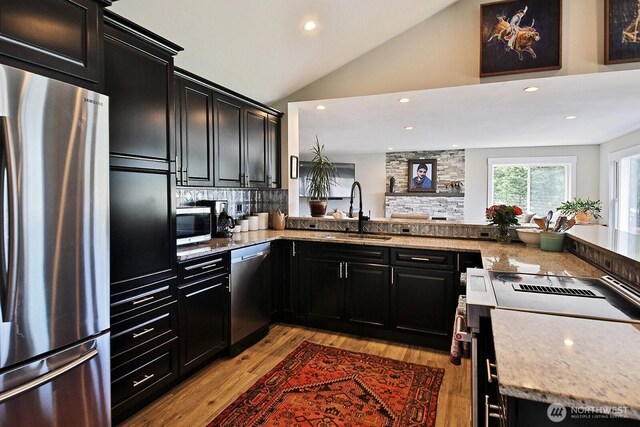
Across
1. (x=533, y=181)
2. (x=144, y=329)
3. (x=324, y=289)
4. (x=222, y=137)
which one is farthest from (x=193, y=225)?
(x=533, y=181)

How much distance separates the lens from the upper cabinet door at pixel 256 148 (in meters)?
3.57

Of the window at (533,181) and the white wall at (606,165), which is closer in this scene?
the white wall at (606,165)

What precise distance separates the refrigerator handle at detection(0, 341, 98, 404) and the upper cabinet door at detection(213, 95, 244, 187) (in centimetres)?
184

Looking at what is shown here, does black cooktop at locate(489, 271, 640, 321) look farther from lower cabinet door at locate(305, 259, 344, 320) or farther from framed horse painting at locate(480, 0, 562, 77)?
framed horse painting at locate(480, 0, 562, 77)

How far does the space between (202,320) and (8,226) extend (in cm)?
151

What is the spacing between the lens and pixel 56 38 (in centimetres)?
141

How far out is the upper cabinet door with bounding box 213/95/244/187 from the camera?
3.12m

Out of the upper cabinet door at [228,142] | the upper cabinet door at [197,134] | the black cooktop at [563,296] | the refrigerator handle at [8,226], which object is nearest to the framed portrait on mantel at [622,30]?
the black cooktop at [563,296]

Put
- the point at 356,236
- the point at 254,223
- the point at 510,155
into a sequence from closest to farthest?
the point at 356,236, the point at 254,223, the point at 510,155

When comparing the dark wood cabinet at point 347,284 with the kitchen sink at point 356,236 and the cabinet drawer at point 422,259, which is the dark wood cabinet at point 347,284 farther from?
the kitchen sink at point 356,236

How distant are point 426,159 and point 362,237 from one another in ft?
19.6

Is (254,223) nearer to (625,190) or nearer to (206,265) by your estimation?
(206,265)

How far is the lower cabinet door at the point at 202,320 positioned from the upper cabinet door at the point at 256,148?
4.21 feet

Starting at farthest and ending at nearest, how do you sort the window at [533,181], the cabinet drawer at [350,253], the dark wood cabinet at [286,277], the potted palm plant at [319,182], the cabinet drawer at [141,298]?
1. the window at [533,181]
2. the potted palm plant at [319,182]
3. the dark wood cabinet at [286,277]
4. the cabinet drawer at [350,253]
5. the cabinet drawer at [141,298]
